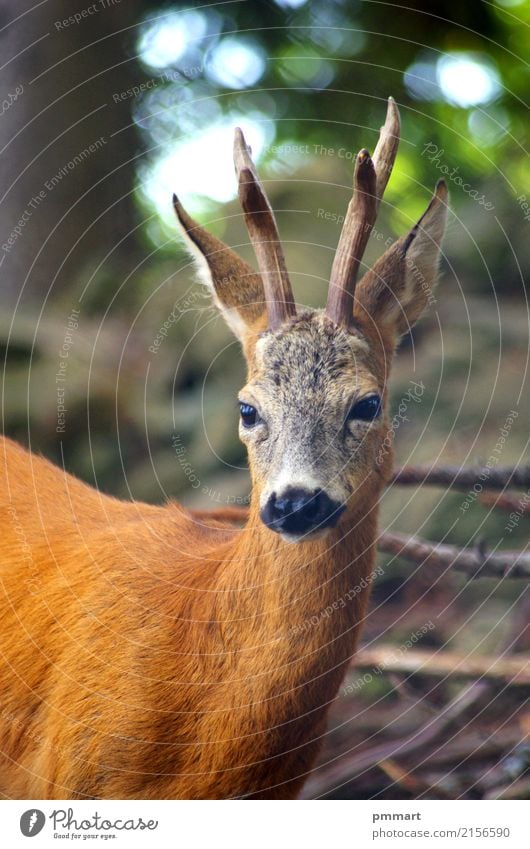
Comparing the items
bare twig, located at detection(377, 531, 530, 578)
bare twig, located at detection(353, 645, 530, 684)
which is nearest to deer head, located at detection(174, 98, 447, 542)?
bare twig, located at detection(377, 531, 530, 578)

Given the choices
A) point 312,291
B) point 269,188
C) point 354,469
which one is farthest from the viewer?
point 269,188

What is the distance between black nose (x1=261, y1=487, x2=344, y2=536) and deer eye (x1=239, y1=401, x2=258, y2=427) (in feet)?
0.62

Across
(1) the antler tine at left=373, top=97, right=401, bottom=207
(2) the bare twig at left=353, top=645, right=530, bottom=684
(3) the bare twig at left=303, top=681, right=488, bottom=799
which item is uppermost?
(1) the antler tine at left=373, top=97, right=401, bottom=207

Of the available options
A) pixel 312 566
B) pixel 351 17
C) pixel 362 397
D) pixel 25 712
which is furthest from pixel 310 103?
pixel 25 712

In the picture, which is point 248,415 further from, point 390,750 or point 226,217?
point 390,750

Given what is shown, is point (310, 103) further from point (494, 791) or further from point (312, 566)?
point (494, 791)

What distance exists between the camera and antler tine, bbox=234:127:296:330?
1614mm

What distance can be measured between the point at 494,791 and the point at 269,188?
129 centimetres

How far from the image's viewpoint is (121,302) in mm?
2004

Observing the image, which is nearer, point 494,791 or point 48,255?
point 494,791

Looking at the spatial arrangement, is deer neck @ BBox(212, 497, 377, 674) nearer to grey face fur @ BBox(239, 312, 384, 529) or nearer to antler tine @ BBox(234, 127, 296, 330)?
grey face fur @ BBox(239, 312, 384, 529)
